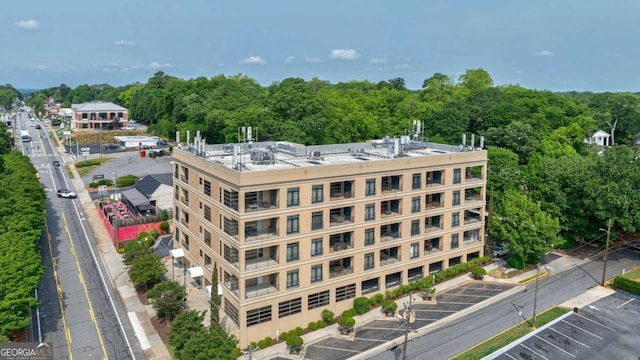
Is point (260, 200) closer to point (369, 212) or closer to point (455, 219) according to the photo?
point (369, 212)

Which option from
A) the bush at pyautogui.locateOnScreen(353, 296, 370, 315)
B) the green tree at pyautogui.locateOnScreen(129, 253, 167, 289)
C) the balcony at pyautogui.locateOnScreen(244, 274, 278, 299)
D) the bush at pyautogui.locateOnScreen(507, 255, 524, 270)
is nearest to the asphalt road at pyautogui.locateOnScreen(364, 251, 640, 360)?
the bush at pyautogui.locateOnScreen(507, 255, 524, 270)

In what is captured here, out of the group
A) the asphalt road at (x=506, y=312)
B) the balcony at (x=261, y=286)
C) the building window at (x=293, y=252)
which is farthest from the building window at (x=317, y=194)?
the asphalt road at (x=506, y=312)

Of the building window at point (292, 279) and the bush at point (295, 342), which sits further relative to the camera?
the building window at point (292, 279)

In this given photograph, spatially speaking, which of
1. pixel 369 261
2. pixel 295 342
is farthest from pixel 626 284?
pixel 295 342

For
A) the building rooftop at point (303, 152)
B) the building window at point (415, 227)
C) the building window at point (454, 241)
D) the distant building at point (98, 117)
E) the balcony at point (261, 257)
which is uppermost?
the distant building at point (98, 117)

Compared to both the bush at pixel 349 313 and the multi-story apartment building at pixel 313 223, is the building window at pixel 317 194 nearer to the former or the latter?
the multi-story apartment building at pixel 313 223

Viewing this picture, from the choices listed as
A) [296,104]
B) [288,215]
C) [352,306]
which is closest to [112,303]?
[288,215]

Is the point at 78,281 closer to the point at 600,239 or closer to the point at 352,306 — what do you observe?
the point at 352,306
